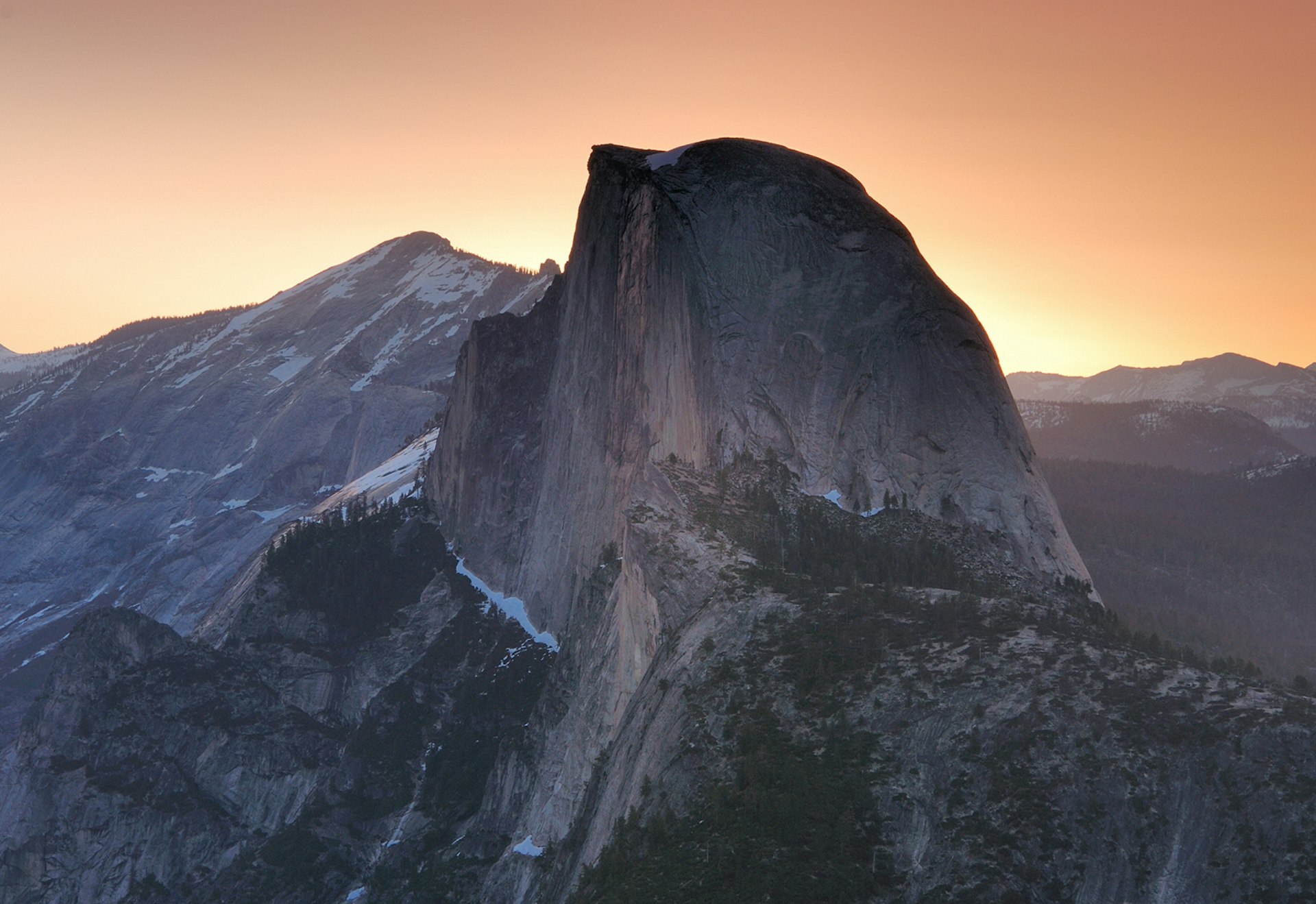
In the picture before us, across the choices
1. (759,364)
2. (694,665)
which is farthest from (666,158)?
(694,665)

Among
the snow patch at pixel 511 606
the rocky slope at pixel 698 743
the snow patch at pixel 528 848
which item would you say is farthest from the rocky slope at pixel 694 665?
the snow patch at pixel 511 606

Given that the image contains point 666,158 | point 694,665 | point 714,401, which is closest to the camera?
point 694,665

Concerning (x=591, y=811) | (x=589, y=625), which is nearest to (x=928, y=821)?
(x=591, y=811)

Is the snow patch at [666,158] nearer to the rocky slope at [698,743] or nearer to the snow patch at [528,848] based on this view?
the rocky slope at [698,743]

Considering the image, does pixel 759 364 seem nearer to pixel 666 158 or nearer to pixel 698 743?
pixel 666 158

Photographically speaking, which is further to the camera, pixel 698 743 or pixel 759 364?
pixel 759 364

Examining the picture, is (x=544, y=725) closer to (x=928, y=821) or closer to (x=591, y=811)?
(x=591, y=811)

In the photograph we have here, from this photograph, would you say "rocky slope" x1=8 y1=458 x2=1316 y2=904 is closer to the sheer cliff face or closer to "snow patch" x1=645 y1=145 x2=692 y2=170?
the sheer cliff face
